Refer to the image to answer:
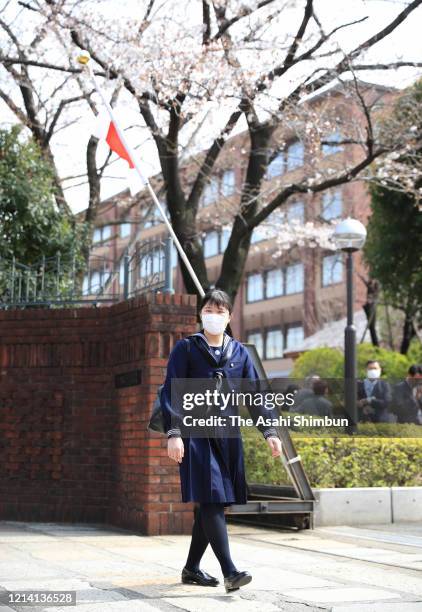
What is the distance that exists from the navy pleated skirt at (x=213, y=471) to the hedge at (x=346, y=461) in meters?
4.49

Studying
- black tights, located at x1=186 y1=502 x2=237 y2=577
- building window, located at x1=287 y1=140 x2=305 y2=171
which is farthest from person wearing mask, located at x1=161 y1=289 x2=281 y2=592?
building window, located at x1=287 y1=140 x2=305 y2=171

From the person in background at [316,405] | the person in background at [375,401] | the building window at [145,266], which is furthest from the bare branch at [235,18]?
the person in background at [316,405]

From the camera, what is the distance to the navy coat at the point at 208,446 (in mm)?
→ 6004

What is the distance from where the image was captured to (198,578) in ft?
20.3

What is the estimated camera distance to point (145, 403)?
9.55 metres

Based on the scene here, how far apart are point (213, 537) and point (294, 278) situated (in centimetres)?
4742

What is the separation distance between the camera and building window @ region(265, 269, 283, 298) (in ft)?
180

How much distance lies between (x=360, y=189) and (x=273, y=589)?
37.4m

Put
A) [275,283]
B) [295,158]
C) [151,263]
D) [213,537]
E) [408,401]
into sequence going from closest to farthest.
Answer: [213,537] < [151,263] < [408,401] < [295,158] < [275,283]

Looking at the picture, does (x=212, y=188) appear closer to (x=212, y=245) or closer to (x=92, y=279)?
(x=92, y=279)

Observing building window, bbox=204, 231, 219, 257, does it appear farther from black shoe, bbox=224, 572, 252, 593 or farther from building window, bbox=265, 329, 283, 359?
black shoe, bbox=224, 572, 252, 593

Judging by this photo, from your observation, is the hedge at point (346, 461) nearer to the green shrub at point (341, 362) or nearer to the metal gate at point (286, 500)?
the metal gate at point (286, 500)

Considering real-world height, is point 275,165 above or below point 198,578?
above

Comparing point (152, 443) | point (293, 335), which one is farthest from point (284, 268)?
point (152, 443)
